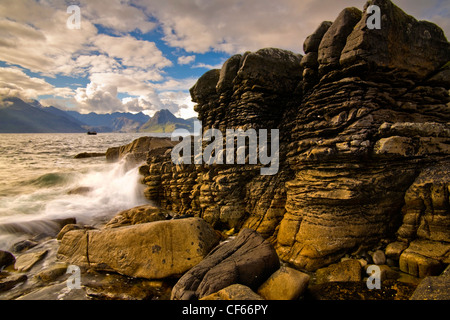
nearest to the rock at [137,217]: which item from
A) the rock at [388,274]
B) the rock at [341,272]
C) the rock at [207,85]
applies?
the rock at [341,272]

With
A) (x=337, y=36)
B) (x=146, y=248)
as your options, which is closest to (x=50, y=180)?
(x=146, y=248)

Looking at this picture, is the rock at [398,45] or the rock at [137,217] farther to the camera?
the rock at [137,217]

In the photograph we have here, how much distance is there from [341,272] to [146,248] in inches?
247

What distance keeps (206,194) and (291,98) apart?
255 inches

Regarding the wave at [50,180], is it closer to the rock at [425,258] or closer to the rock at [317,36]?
the rock at [317,36]

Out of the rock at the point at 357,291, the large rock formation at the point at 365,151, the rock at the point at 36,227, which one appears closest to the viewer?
the rock at the point at 357,291

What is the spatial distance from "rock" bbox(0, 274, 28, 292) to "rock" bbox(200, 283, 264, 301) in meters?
6.61

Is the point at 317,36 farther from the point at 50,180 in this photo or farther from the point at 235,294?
the point at 50,180

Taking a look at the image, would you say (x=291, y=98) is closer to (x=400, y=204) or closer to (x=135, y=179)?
(x=400, y=204)

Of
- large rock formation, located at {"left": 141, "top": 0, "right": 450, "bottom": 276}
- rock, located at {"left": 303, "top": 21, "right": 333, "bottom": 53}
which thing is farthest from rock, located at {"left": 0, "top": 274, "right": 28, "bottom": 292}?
rock, located at {"left": 303, "top": 21, "right": 333, "bottom": 53}

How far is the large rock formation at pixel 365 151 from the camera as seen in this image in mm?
6945

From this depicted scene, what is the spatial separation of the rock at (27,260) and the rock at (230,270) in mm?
6228

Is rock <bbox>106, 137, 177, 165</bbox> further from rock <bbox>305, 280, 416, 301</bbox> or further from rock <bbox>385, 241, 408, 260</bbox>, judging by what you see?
rock <bbox>385, 241, 408, 260</bbox>

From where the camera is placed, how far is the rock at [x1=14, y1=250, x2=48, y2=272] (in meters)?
8.04
